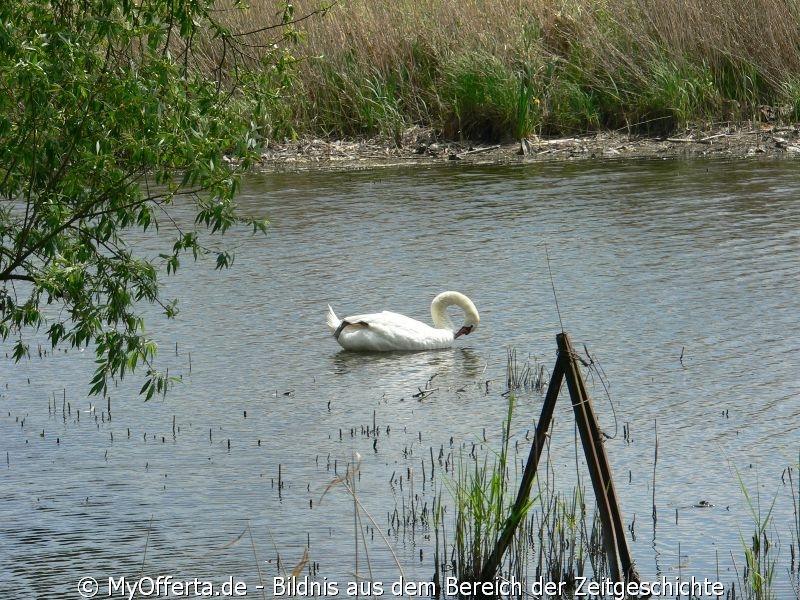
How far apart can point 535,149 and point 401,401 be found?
468 inches

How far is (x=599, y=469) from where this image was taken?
208 inches

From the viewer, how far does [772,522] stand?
6.61 metres

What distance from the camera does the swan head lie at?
10.8 metres

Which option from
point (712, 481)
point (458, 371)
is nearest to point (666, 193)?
point (458, 371)

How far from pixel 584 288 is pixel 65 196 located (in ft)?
21.5

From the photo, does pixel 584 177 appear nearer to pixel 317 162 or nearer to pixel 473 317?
pixel 317 162

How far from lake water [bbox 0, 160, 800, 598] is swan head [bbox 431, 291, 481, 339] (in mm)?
121

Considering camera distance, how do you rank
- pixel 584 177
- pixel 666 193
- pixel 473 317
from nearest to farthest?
pixel 473 317
pixel 666 193
pixel 584 177

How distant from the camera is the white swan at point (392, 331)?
34.6 ft

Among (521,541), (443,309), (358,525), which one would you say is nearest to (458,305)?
(443,309)

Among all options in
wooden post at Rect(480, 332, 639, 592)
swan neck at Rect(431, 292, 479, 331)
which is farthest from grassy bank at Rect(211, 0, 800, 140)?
wooden post at Rect(480, 332, 639, 592)

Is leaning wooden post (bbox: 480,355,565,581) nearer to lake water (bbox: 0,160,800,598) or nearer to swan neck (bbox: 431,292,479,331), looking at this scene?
lake water (bbox: 0,160,800,598)

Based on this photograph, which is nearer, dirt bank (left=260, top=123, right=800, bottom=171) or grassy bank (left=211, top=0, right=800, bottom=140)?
dirt bank (left=260, top=123, right=800, bottom=171)

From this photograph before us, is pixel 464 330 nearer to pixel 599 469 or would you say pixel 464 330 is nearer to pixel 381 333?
pixel 381 333
